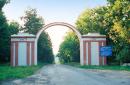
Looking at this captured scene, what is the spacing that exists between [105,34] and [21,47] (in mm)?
18168

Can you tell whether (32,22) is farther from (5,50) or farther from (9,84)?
(9,84)

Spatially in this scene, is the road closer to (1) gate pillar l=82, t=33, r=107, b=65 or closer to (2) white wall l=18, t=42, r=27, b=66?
(1) gate pillar l=82, t=33, r=107, b=65

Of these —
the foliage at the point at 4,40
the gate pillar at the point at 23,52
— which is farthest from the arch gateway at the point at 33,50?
the foliage at the point at 4,40

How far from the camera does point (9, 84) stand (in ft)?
60.9

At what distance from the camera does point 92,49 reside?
64812 millimetres

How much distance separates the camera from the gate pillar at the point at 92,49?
64750 millimetres

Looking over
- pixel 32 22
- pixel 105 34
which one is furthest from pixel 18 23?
pixel 105 34

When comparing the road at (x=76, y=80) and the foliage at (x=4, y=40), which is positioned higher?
the foliage at (x=4, y=40)

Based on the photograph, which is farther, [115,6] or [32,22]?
[32,22]

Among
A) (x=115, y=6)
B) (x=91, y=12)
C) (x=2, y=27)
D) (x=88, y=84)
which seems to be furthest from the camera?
(x=91, y=12)

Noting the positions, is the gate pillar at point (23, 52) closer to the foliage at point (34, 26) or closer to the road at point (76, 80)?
the foliage at point (34, 26)

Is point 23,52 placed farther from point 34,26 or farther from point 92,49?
point 34,26

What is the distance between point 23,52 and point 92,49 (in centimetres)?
1308

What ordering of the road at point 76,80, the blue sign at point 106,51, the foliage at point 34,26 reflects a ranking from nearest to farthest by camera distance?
the road at point 76,80 < the blue sign at point 106,51 < the foliage at point 34,26
